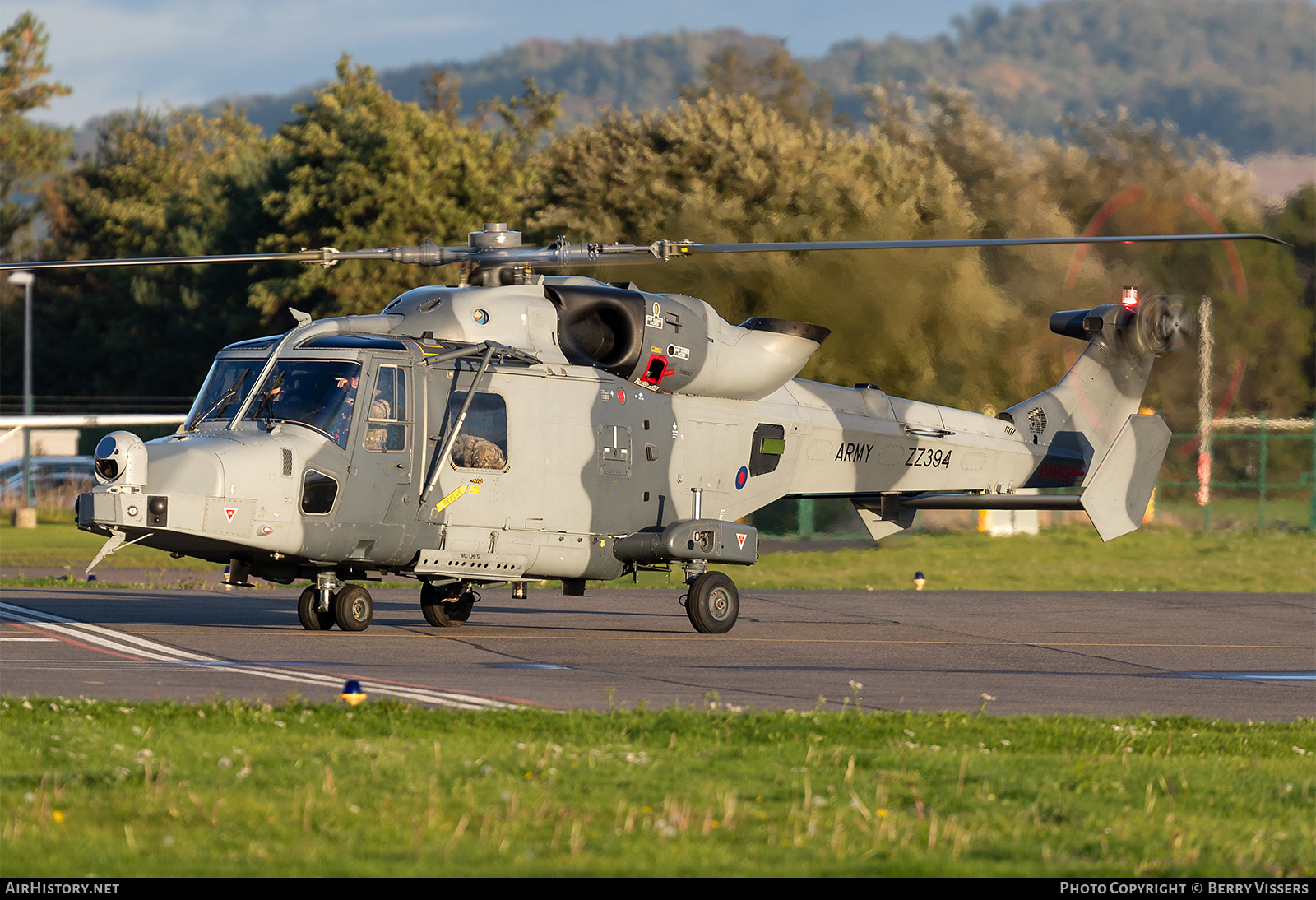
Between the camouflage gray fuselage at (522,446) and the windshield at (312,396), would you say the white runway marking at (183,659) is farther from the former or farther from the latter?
the windshield at (312,396)

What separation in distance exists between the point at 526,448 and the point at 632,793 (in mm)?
9826

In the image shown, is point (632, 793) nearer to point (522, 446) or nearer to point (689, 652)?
point (689, 652)

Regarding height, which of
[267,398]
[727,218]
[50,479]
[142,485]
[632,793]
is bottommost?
[632,793]

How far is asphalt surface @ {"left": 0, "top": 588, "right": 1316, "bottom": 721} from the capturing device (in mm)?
12758

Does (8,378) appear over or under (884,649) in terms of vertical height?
over

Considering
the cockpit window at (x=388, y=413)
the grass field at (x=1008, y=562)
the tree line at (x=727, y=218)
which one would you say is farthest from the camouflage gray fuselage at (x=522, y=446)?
the grass field at (x=1008, y=562)

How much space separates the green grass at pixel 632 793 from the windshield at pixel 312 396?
231 inches

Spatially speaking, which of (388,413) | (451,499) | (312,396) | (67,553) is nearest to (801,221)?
Result: (67,553)

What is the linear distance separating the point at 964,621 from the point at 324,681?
1047 cm

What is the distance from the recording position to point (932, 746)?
386 inches

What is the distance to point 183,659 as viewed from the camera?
14.4 meters

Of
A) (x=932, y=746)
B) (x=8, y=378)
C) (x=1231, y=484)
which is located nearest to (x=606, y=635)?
(x=932, y=746)

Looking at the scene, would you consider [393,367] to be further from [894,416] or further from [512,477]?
[894,416]

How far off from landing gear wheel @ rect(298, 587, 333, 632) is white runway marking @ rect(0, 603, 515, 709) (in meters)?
1.89
